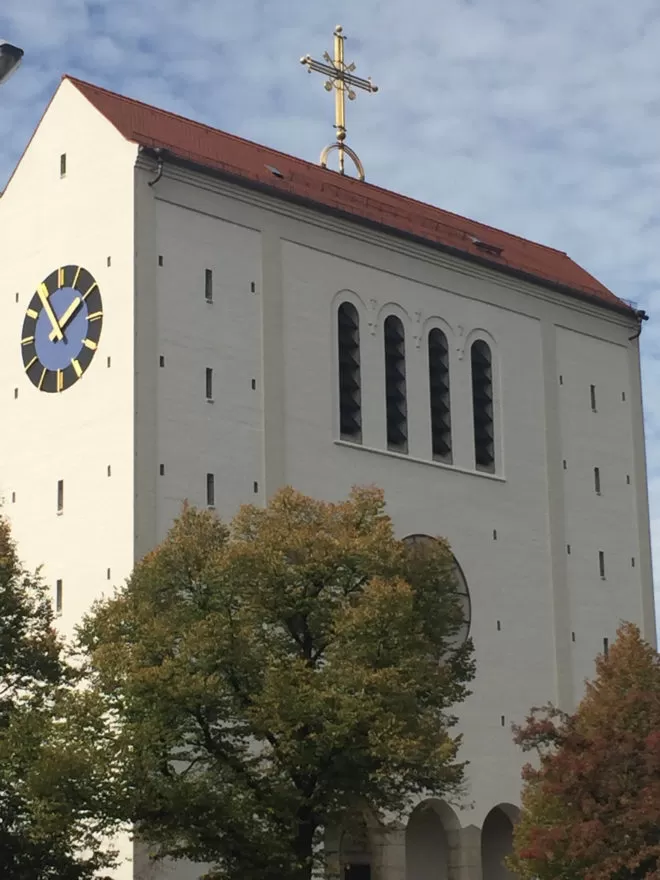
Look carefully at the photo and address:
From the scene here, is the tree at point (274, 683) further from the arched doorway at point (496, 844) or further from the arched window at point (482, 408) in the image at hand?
the arched window at point (482, 408)

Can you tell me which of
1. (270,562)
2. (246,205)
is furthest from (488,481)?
(270,562)

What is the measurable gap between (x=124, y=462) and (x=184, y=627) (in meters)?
10.9

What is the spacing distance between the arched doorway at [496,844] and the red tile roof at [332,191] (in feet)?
53.0

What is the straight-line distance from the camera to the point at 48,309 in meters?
50.3

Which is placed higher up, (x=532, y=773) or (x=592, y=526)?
(x=592, y=526)

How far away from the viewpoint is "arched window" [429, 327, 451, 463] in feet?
178

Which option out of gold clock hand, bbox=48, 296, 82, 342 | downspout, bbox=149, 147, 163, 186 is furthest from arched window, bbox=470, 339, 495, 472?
gold clock hand, bbox=48, 296, 82, 342

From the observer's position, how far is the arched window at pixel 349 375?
51.6 m

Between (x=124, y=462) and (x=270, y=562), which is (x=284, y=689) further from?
(x=124, y=462)

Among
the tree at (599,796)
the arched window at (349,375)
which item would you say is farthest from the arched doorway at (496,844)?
the arched window at (349,375)

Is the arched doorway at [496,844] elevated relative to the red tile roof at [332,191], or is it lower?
lower

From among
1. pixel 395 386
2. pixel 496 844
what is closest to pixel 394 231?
pixel 395 386

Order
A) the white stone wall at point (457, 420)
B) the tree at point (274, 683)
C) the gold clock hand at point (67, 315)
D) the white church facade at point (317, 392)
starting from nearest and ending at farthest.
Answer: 1. the tree at point (274, 683)
2. the white church facade at point (317, 392)
3. the white stone wall at point (457, 420)
4. the gold clock hand at point (67, 315)

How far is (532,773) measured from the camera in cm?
4184
